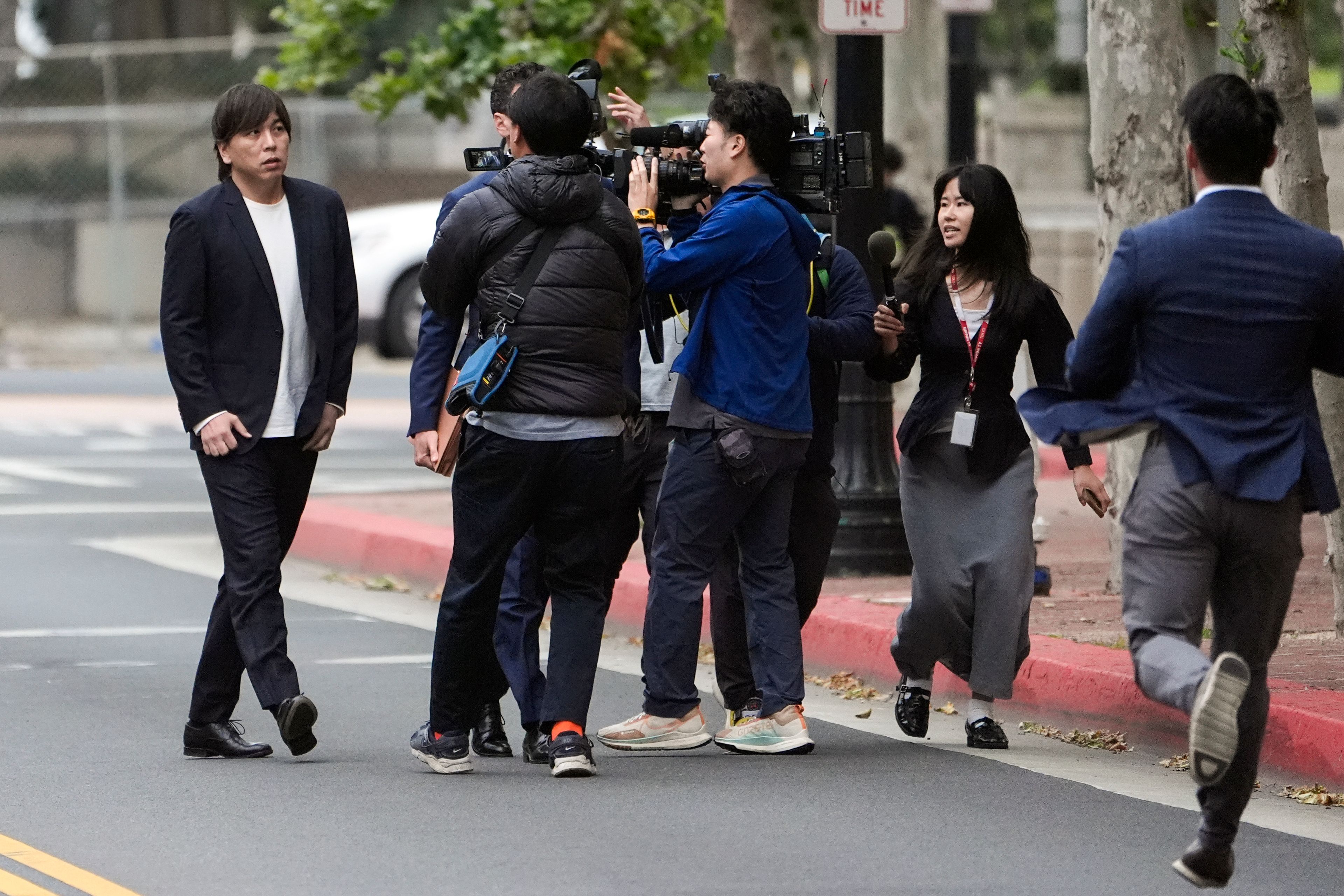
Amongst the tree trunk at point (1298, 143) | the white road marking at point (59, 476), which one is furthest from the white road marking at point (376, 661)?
the white road marking at point (59, 476)

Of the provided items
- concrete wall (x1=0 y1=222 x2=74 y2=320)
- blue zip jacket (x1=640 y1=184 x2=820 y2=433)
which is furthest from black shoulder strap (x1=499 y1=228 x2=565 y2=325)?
concrete wall (x1=0 y1=222 x2=74 y2=320)

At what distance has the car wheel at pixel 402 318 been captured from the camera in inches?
929

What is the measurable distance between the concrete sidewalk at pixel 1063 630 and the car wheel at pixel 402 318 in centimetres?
1019

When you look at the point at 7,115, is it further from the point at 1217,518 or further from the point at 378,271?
the point at 1217,518

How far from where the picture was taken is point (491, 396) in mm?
6660

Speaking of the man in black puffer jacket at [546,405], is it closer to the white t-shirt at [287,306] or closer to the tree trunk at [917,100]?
the white t-shirt at [287,306]

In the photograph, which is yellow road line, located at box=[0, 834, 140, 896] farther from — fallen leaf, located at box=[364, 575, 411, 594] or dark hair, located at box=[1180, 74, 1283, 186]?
fallen leaf, located at box=[364, 575, 411, 594]

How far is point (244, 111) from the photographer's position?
7145 mm

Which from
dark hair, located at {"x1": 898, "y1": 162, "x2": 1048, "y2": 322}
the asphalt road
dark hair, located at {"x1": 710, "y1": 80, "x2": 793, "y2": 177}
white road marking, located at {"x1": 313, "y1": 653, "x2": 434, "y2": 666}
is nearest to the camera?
the asphalt road

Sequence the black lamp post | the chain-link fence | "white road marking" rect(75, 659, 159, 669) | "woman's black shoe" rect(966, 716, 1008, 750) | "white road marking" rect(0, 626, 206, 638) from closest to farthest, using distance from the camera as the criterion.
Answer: "woman's black shoe" rect(966, 716, 1008, 750)
"white road marking" rect(75, 659, 159, 669)
"white road marking" rect(0, 626, 206, 638)
the black lamp post
the chain-link fence

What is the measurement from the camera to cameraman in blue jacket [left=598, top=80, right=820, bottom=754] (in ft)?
23.4

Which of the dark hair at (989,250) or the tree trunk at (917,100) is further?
the tree trunk at (917,100)

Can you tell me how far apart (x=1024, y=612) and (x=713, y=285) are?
1.39 metres

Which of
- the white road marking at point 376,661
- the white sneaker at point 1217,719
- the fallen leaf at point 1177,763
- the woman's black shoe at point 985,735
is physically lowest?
the white road marking at point 376,661
